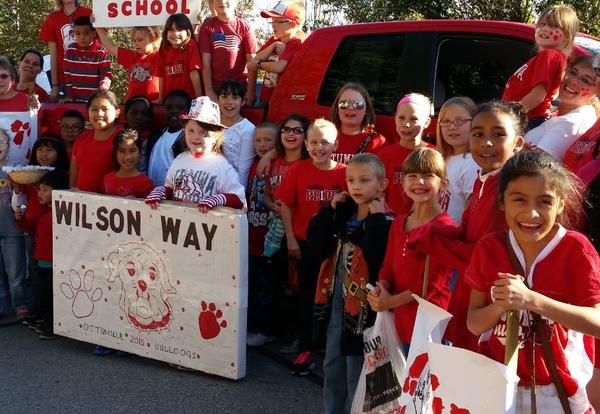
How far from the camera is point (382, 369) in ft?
11.3

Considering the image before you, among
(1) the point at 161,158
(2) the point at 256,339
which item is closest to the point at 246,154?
(1) the point at 161,158

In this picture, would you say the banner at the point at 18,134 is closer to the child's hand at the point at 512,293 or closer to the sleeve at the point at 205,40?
the sleeve at the point at 205,40

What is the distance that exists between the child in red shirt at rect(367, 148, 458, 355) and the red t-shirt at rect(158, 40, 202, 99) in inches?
131

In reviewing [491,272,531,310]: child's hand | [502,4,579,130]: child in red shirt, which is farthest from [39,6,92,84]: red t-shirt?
[491,272,531,310]: child's hand

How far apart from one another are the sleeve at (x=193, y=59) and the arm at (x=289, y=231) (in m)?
2.02

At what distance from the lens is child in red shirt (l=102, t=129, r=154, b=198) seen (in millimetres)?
5418

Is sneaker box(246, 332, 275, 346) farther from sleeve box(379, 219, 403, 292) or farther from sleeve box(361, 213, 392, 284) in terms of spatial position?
sleeve box(379, 219, 403, 292)

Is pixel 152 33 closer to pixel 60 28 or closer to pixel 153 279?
pixel 60 28

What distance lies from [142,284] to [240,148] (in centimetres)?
119

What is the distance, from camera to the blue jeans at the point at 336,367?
389cm

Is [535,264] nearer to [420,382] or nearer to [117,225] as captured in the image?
[420,382]

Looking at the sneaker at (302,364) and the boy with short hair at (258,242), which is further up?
the boy with short hair at (258,242)

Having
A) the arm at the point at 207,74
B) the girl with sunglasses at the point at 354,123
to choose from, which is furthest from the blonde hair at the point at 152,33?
the girl with sunglasses at the point at 354,123

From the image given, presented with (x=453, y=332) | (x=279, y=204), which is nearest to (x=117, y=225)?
(x=279, y=204)
